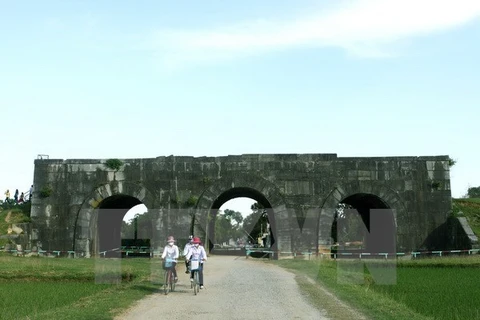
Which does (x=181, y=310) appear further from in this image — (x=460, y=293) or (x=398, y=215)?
(x=398, y=215)

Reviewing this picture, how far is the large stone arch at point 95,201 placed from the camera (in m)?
26.4

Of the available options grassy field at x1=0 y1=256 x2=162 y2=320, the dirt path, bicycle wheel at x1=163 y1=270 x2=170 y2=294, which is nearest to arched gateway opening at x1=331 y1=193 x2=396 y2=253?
the dirt path

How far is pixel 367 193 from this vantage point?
1032 inches

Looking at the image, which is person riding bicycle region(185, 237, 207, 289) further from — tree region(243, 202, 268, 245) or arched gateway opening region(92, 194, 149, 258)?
tree region(243, 202, 268, 245)

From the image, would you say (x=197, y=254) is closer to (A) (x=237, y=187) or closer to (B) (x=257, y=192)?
(A) (x=237, y=187)

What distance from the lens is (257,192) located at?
2672 cm

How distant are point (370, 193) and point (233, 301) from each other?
1442 cm

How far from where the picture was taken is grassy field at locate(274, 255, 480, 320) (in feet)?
38.4

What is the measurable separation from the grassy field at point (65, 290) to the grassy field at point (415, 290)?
4209 mm

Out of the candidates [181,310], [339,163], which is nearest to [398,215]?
[339,163]

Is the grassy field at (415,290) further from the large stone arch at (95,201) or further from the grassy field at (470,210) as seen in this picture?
the large stone arch at (95,201)

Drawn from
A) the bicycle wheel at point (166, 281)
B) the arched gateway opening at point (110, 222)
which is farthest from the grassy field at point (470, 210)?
the bicycle wheel at point (166, 281)

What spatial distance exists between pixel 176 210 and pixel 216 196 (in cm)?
185

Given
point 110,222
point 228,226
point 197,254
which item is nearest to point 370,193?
point 110,222
